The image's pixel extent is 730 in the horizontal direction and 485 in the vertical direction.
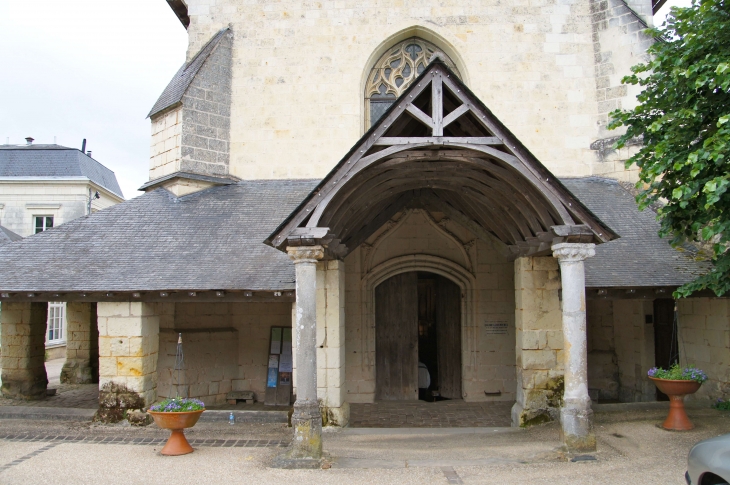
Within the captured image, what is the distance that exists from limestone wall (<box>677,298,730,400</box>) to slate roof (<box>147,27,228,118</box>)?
976 centimetres

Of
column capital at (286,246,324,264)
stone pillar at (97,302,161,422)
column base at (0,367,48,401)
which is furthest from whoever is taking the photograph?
column base at (0,367,48,401)

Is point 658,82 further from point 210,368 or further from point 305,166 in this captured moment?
point 210,368

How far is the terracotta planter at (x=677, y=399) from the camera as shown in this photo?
7.00 metres

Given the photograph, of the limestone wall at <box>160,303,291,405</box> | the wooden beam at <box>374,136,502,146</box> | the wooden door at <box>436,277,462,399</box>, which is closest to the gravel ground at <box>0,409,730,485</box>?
the limestone wall at <box>160,303,291,405</box>

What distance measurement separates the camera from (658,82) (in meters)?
6.72

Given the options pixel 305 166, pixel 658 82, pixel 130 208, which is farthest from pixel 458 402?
pixel 130 208

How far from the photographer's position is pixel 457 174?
23.0 feet

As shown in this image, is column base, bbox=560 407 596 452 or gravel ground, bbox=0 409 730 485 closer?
gravel ground, bbox=0 409 730 485

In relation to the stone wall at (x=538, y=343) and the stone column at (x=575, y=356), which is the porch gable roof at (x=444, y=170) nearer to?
the stone column at (x=575, y=356)

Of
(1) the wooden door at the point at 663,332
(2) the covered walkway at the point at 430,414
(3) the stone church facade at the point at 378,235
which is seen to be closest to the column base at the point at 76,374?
(3) the stone church facade at the point at 378,235

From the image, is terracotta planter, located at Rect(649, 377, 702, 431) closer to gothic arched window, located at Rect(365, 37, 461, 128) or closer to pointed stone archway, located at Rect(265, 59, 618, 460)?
pointed stone archway, located at Rect(265, 59, 618, 460)

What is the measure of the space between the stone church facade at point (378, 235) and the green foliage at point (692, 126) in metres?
1.28

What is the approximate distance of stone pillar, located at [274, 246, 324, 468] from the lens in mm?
5980

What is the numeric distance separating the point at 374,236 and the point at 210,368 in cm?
395
